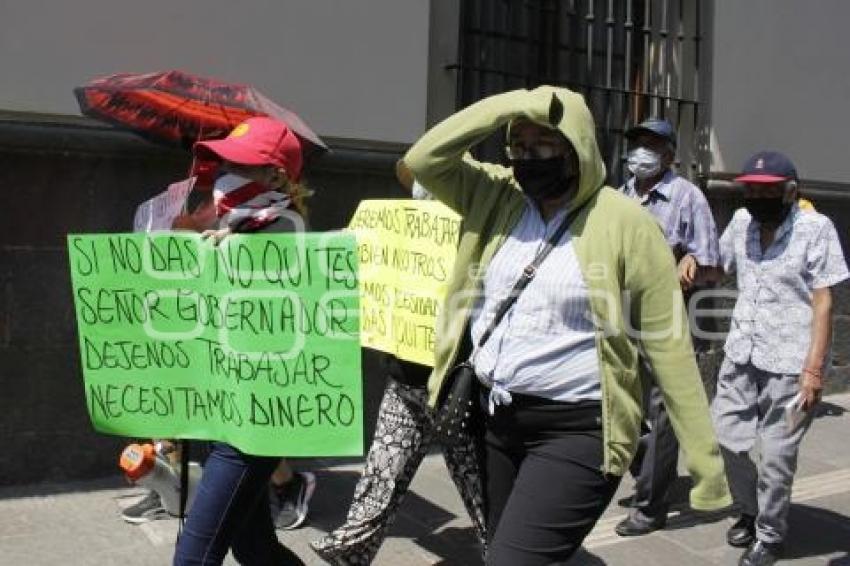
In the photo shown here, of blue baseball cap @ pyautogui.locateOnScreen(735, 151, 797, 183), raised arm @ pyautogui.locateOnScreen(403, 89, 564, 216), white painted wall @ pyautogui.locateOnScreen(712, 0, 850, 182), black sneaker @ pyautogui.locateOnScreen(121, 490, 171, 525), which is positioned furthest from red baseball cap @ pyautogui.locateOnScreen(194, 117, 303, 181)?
white painted wall @ pyautogui.locateOnScreen(712, 0, 850, 182)

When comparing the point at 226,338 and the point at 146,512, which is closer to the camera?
the point at 226,338

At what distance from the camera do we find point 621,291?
2.78 m

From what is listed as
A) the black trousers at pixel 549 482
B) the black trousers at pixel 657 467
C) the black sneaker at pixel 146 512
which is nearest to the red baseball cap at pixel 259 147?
the black trousers at pixel 549 482

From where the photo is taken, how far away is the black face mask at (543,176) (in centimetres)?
279

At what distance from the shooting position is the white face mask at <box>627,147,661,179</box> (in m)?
5.04

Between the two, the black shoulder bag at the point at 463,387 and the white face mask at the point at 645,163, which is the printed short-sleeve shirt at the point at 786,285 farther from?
the black shoulder bag at the point at 463,387

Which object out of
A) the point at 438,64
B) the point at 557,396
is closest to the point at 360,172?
the point at 438,64

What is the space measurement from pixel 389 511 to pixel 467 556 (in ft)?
2.18

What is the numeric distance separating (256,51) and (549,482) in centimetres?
337

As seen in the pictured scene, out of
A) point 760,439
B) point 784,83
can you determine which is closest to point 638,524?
point 760,439

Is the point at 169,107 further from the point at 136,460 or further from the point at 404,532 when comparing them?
the point at 404,532

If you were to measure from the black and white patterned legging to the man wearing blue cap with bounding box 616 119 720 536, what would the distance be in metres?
1.29

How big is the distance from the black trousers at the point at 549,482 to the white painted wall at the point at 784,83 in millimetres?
5387

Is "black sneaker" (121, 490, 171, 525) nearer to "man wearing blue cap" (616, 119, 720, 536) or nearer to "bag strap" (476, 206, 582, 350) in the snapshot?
"man wearing blue cap" (616, 119, 720, 536)
